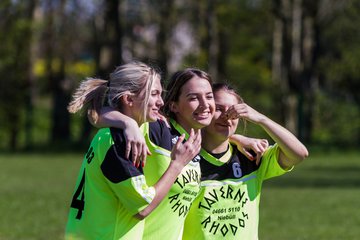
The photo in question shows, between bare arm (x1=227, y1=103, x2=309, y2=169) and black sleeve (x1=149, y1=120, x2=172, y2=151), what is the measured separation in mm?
422

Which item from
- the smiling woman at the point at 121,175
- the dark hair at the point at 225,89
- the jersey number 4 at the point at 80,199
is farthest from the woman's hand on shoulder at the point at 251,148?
the jersey number 4 at the point at 80,199

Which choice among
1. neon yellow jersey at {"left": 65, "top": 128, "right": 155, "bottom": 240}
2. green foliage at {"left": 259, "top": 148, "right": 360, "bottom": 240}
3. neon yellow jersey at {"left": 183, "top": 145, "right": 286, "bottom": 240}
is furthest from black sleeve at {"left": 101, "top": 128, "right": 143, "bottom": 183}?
green foliage at {"left": 259, "top": 148, "right": 360, "bottom": 240}

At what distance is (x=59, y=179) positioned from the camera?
904 inches

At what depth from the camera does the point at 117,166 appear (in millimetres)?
4730

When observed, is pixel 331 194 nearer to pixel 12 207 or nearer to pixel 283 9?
pixel 12 207

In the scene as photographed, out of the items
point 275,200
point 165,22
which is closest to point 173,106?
point 275,200

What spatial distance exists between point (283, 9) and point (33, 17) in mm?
10739

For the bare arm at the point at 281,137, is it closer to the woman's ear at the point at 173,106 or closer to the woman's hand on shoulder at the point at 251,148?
the woman's hand on shoulder at the point at 251,148

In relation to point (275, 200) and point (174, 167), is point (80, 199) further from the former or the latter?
point (275, 200)

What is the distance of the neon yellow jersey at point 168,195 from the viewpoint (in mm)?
5172

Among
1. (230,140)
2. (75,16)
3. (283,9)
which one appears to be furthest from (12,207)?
(75,16)

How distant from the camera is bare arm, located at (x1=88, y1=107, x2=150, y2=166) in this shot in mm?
4781

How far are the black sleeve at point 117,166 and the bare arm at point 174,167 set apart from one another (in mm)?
160

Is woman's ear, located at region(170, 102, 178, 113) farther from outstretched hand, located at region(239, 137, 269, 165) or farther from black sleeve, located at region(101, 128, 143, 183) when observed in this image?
black sleeve, located at region(101, 128, 143, 183)
